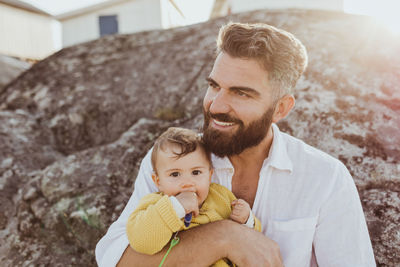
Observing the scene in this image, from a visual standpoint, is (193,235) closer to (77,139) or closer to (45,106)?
(77,139)

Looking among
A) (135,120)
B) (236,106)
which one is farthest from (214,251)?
(135,120)

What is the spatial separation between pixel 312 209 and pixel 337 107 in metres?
1.79

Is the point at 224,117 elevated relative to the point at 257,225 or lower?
elevated

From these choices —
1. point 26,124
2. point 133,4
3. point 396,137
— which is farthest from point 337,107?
point 133,4

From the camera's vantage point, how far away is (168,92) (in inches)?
171

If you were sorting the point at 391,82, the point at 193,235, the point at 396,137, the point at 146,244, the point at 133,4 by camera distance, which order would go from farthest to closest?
1. the point at 133,4
2. the point at 391,82
3. the point at 396,137
4. the point at 193,235
5. the point at 146,244

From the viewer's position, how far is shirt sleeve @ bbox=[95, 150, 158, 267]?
1741mm

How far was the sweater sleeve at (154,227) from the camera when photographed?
1548mm

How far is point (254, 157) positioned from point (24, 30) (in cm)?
2120

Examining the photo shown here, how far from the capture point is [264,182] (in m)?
1.95

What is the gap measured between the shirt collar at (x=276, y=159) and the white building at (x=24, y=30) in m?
19.8

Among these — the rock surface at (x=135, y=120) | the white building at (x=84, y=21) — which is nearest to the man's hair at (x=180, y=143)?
the rock surface at (x=135, y=120)

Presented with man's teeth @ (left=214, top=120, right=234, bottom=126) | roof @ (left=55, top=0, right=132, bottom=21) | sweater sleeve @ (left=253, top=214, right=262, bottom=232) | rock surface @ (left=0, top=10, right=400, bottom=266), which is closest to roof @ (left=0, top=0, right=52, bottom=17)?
roof @ (left=55, top=0, right=132, bottom=21)

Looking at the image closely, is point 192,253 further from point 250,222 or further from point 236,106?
point 236,106
